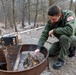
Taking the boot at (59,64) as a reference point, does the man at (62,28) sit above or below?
above

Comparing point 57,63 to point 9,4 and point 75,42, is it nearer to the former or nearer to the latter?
point 75,42

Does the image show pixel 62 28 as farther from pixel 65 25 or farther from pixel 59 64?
pixel 59 64

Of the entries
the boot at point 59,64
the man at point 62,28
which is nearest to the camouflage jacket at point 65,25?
the man at point 62,28

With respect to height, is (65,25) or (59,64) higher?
(65,25)

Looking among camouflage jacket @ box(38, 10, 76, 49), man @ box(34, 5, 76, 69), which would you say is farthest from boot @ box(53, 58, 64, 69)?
camouflage jacket @ box(38, 10, 76, 49)

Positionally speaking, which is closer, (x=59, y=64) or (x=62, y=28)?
(x=62, y=28)

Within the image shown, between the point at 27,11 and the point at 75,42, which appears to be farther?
the point at 27,11

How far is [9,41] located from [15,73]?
1461mm

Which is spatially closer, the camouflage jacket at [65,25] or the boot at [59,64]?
the camouflage jacket at [65,25]

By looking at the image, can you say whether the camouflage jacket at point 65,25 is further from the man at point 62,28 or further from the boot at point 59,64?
the boot at point 59,64

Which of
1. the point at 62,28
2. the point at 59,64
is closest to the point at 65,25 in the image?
the point at 62,28

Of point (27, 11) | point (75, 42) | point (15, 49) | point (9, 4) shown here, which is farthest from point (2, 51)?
point (27, 11)

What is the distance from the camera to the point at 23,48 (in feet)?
8.38

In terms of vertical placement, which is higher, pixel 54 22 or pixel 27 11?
pixel 54 22
